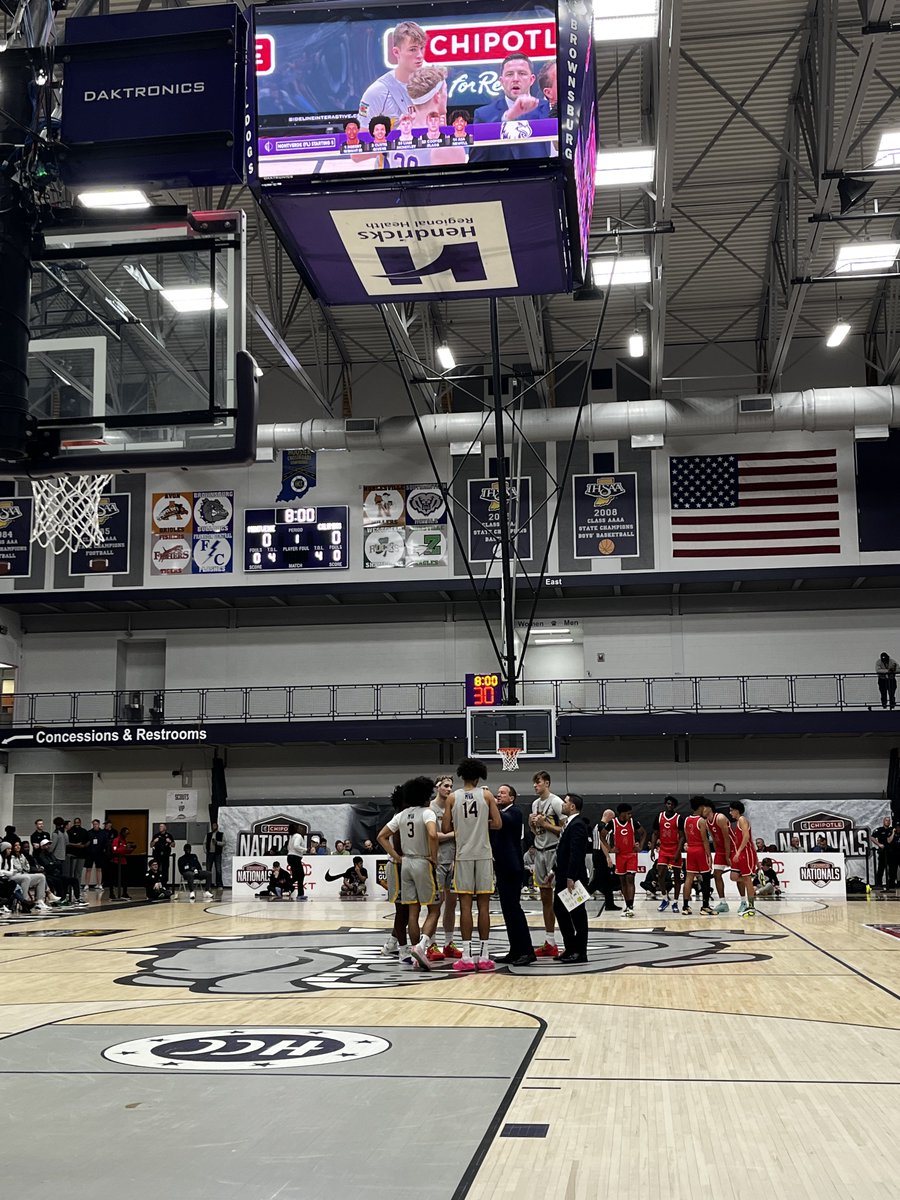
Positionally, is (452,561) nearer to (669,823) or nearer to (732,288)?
(732,288)

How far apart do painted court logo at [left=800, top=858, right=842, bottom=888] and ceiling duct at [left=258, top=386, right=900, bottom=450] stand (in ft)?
34.5

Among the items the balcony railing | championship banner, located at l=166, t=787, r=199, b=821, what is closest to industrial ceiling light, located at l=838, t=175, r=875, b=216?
the balcony railing

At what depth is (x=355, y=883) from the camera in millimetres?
23281

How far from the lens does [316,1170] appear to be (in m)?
4.06

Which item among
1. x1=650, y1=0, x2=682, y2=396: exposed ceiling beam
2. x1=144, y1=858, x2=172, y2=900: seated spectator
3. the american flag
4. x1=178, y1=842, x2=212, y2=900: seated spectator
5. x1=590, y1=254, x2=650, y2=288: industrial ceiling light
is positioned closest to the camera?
x1=650, y1=0, x2=682, y2=396: exposed ceiling beam

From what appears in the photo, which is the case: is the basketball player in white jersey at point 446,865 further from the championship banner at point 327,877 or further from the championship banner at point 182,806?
the championship banner at point 182,806

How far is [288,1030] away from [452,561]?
23484 millimetres

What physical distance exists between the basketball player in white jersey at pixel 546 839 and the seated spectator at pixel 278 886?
40.3 ft

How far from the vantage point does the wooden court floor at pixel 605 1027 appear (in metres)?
4.05

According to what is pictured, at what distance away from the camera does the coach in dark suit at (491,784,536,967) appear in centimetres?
1055

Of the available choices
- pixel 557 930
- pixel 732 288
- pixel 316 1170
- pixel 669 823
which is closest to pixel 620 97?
pixel 732 288

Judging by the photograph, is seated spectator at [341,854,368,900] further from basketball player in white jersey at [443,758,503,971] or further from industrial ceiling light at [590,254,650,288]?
basketball player in white jersey at [443,758,503,971]

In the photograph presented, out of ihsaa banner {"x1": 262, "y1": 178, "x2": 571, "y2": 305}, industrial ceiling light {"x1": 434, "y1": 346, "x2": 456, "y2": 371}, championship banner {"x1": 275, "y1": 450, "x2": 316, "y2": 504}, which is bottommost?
ihsaa banner {"x1": 262, "y1": 178, "x2": 571, "y2": 305}

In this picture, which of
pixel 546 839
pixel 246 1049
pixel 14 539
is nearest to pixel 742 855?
pixel 546 839
